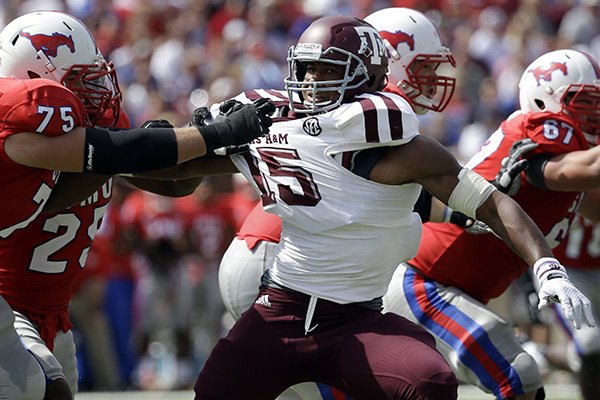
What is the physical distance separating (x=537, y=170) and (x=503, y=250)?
45cm

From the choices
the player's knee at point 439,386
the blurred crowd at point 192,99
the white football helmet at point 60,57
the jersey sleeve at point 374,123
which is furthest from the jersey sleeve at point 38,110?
the blurred crowd at point 192,99

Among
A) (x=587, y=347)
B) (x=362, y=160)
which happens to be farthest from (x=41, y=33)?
(x=587, y=347)

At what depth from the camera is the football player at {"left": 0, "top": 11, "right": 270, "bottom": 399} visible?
12.8 feet

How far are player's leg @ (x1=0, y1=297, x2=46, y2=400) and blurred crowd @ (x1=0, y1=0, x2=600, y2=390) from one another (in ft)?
15.1

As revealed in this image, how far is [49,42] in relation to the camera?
4328 mm

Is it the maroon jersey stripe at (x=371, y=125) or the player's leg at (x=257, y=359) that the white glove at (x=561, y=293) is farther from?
the player's leg at (x=257, y=359)

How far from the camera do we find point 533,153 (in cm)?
487

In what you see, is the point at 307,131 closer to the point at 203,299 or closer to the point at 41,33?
the point at 41,33

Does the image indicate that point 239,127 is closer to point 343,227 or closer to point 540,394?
point 343,227

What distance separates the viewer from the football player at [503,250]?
4891 millimetres

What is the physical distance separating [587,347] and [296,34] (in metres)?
6.90

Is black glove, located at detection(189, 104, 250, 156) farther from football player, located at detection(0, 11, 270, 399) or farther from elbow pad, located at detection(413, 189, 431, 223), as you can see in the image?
elbow pad, located at detection(413, 189, 431, 223)

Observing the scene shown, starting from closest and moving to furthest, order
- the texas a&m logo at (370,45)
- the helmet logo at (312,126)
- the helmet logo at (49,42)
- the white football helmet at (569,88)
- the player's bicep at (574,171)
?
the helmet logo at (312,126)
the texas a&m logo at (370,45)
the helmet logo at (49,42)
the player's bicep at (574,171)
the white football helmet at (569,88)

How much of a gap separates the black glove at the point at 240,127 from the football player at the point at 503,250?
132 centimetres
